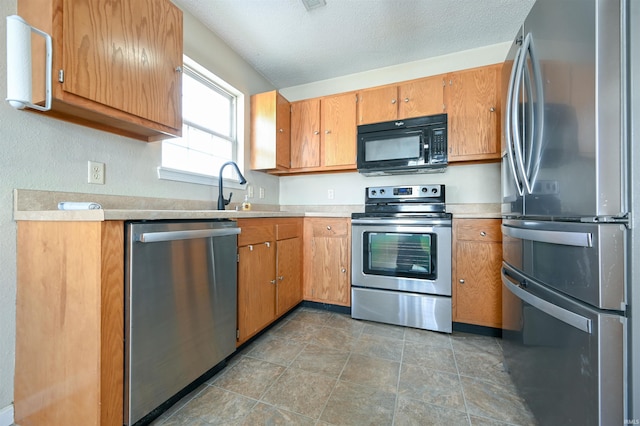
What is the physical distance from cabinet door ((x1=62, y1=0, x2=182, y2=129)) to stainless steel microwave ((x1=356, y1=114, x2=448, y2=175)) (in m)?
1.65

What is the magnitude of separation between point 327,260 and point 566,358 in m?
1.83

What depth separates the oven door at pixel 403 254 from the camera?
2.08 metres

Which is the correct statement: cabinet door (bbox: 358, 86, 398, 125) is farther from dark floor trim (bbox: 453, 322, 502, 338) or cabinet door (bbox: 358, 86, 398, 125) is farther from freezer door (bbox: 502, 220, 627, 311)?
dark floor trim (bbox: 453, 322, 502, 338)

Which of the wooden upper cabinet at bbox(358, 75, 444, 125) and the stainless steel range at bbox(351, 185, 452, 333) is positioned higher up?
the wooden upper cabinet at bbox(358, 75, 444, 125)

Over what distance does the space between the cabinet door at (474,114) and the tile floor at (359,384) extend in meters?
1.56

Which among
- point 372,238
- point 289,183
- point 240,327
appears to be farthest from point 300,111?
point 240,327

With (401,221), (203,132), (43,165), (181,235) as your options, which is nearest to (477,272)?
(401,221)

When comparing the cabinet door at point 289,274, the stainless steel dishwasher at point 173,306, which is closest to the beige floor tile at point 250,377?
the stainless steel dishwasher at point 173,306

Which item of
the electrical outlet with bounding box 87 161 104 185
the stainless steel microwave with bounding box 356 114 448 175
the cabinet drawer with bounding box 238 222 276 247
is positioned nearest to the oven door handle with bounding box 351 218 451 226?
the stainless steel microwave with bounding box 356 114 448 175

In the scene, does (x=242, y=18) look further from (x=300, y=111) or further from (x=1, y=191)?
(x=1, y=191)

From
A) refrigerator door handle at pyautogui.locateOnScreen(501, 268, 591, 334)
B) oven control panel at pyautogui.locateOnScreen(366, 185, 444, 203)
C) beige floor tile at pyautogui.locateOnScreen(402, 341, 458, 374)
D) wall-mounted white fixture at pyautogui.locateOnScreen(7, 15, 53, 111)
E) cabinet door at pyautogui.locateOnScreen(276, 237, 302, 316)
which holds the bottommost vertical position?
beige floor tile at pyautogui.locateOnScreen(402, 341, 458, 374)

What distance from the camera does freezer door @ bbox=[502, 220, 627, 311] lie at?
2.32 ft

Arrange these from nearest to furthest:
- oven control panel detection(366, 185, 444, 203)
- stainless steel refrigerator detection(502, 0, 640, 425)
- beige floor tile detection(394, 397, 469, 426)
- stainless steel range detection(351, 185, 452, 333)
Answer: stainless steel refrigerator detection(502, 0, 640, 425) → beige floor tile detection(394, 397, 469, 426) → stainless steel range detection(351, 185, 452, 333) → oven control panel detection(366, 185, 444, 203)

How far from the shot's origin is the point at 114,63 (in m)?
1.24
